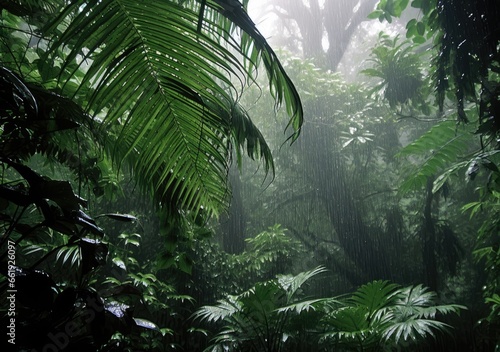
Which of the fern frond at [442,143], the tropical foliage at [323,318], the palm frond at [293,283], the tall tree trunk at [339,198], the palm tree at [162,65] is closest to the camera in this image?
the palm tree at [162,65]

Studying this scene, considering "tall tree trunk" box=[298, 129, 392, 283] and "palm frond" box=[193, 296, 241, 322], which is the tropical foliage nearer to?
"palm frond" box=[193, 296, 241, 322]

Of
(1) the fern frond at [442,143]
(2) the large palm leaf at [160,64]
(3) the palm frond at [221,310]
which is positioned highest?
(1) the fern frond at [442,143]

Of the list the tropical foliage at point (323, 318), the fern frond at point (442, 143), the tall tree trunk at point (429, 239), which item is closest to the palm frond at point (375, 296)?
the tropical foliage at point (323, 318)

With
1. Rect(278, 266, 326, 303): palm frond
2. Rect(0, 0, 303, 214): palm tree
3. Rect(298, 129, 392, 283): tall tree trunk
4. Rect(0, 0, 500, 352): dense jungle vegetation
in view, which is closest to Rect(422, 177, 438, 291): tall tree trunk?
Rect(0, 0, 500, 352): dense jungle vegetation

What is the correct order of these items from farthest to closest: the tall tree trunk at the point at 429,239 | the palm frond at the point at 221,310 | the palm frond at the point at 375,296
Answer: the tall tree trunk at the point at 429,239
the palm frond at the point at 221,310
the palm frond at the point at 375,296

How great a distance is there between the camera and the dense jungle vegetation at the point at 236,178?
3.07 feet

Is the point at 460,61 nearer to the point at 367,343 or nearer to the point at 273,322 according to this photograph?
the point at 367,343

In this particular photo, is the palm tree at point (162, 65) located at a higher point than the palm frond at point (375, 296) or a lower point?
higher

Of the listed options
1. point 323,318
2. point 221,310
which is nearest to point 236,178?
point 221,310

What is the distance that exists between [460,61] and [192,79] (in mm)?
1307

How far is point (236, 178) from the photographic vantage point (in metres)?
6.80

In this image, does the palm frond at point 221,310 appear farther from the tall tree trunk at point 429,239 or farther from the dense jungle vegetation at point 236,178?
the tall tree trunk at point 429,239

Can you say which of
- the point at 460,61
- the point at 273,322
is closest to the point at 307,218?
the point at 273,322

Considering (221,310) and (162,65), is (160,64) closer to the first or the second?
(162,65)
